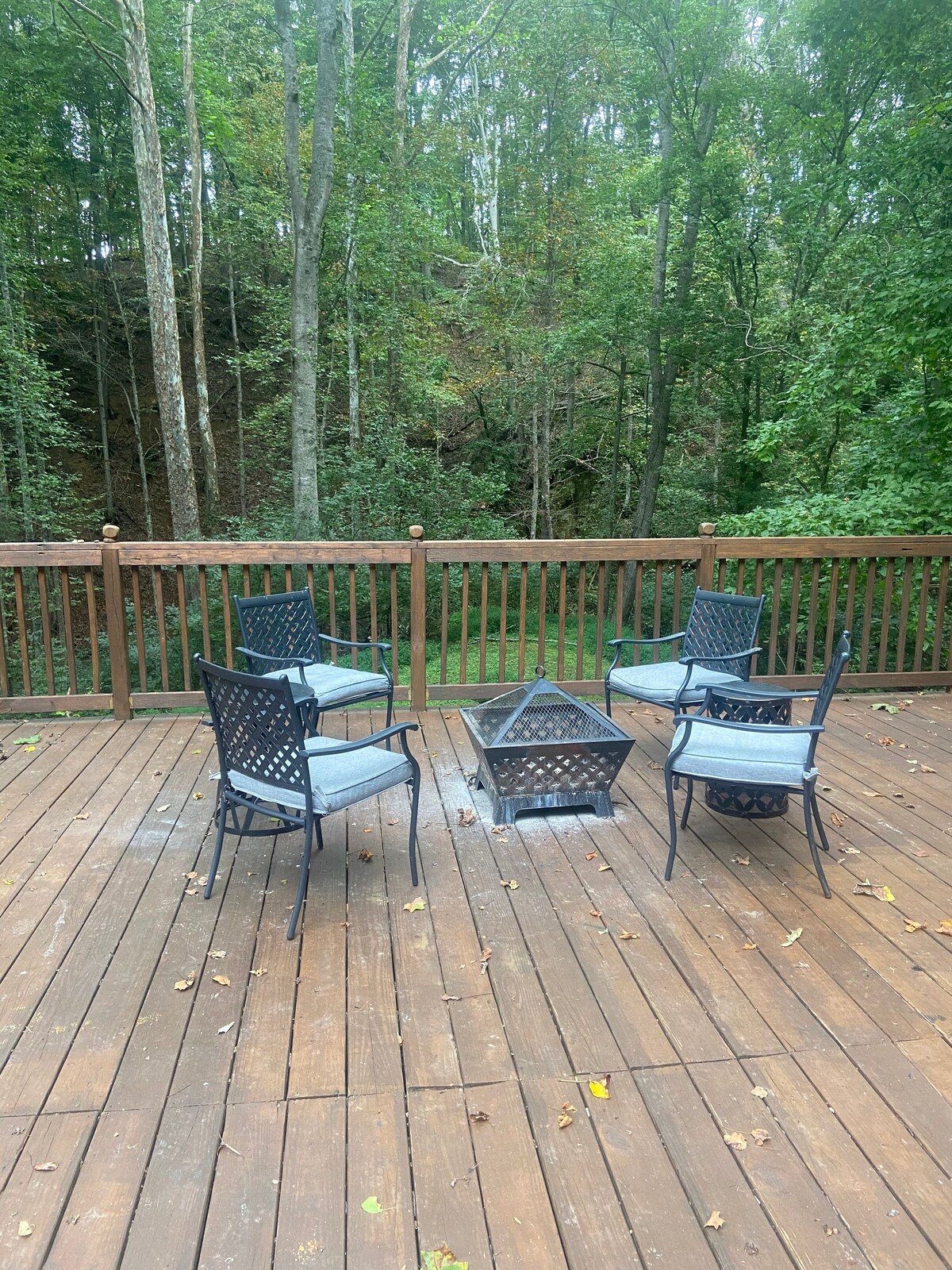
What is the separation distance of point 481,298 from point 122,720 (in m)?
9.90

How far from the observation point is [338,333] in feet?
36.4

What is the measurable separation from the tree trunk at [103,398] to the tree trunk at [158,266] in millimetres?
4085

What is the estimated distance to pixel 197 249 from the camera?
506 inches

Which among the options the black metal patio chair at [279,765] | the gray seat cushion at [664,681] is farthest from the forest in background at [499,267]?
the black metal patio chair at [279,765]

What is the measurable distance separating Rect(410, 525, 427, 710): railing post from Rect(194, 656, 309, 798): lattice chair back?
6.69 feet

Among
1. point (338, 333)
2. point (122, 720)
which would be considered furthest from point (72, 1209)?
point (338, 333)

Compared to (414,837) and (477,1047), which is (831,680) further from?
(477,1047)

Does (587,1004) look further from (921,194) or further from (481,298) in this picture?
(481,298)

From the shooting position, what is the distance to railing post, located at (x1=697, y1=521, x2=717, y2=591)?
4848 millimetres

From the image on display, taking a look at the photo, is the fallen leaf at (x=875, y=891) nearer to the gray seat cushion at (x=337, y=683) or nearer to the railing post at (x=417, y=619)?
the gray seat cushion at (x=337, y=683)

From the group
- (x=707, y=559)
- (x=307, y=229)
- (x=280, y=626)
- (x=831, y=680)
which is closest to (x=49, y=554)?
(x=280, y=626)

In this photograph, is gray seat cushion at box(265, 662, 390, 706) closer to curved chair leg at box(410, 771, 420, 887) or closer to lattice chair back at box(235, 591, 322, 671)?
lattice chair back at box(235, 591, 322, 671)

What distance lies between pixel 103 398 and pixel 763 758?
13855mm

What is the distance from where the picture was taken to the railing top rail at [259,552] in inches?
174
